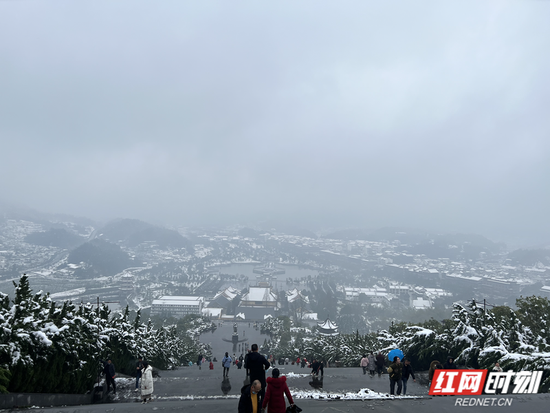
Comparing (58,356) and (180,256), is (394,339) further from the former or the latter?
(180,256)

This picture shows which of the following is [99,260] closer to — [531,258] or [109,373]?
[109,373]

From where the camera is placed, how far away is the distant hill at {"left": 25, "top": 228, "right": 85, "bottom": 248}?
171 metres

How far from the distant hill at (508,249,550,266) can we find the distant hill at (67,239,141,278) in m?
182

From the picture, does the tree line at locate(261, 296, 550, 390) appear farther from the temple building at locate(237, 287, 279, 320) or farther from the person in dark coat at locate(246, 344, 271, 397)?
the temple building at locate(237, 287, 279, 320)

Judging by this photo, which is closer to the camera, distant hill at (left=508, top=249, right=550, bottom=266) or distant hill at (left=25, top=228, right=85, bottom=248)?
distant hill at (left=508, top=249, right=550, bottom=266)

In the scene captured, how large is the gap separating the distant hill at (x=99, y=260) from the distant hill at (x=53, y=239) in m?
45.5

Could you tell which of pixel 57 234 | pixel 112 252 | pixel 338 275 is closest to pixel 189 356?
pixel 338 275

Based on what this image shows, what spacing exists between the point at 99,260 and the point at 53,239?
67.2 m

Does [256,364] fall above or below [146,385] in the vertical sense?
above

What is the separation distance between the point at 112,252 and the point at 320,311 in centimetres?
10637

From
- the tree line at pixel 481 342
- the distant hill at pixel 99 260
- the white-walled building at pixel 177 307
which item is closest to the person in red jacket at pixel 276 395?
the tree line at pixel 481 342

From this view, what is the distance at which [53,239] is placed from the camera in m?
175

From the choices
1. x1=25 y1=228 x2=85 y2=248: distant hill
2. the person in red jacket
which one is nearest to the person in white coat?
the person in red jacket

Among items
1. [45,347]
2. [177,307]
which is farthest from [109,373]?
[177,307]
